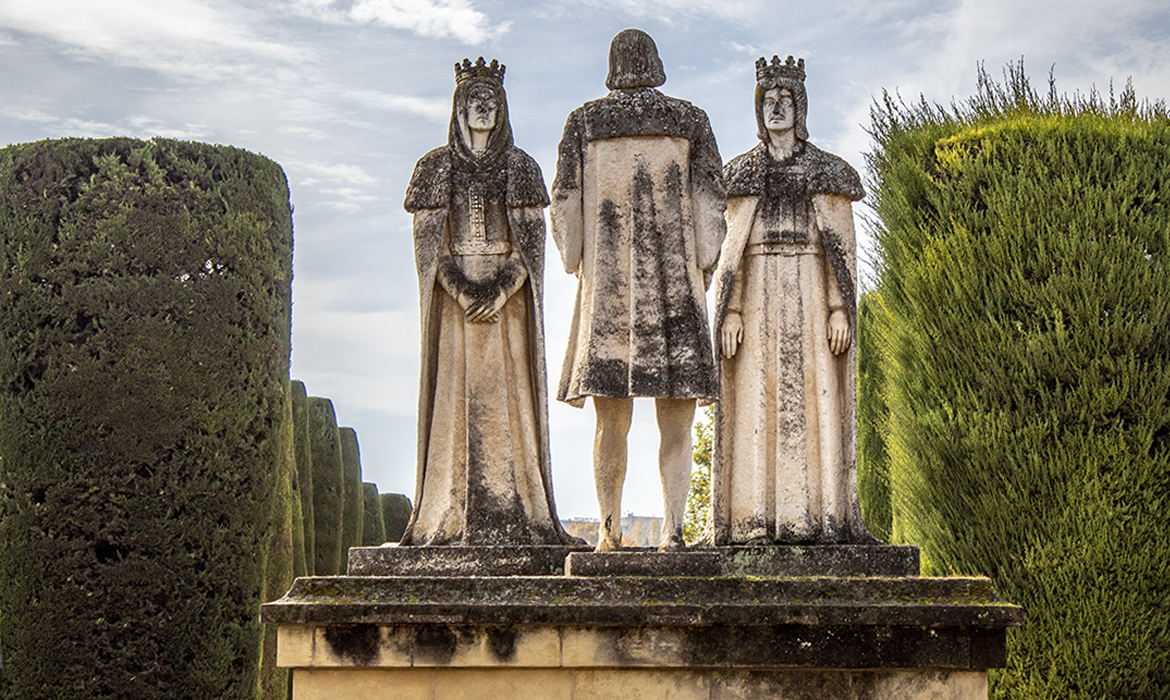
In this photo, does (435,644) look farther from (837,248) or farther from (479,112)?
(837,248)

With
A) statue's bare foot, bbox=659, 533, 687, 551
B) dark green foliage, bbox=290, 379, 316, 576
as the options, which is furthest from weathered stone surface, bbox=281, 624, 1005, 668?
dark green foliage, bbox=290, 379, 316, 576

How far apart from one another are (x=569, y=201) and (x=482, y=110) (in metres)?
0.86

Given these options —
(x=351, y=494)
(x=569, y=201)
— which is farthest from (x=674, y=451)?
(x=351, y=494)

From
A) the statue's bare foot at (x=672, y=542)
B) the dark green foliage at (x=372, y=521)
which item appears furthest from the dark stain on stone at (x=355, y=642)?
the dark green foliage at (x=372, y=521)

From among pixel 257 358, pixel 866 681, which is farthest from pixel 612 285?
pixel 257 358

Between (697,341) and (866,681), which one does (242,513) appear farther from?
(866,681)

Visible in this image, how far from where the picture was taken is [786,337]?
8.14 m

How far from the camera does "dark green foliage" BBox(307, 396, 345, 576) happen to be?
16.0 meters

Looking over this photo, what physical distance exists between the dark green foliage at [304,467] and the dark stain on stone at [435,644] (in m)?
8.68

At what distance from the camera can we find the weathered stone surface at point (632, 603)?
650 cm

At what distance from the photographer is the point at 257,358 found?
11.2 metres

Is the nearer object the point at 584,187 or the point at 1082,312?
the point at 584,187

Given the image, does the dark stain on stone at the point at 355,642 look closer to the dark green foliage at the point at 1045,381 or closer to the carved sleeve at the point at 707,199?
the carved sleeve at the point at 707,199

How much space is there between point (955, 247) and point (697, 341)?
3.98 m
